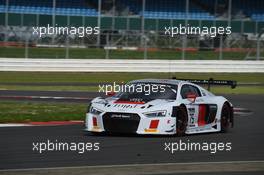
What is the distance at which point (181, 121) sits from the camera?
14.1 metres

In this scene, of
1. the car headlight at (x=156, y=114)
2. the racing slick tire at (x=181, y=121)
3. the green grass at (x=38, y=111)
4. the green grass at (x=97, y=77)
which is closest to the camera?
the car headlight at (x=156, y=114)

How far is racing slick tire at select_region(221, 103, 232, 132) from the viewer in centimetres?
1566

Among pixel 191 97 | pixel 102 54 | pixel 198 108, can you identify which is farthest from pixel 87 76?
pixel 191 97

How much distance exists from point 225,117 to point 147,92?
2.16 metres

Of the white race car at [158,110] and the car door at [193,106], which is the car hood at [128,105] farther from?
the car door at [193,106]

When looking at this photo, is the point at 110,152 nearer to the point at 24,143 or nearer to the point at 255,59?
the point at 24,143

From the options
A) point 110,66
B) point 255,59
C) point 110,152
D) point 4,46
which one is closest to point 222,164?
point 110,152

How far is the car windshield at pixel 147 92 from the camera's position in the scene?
566 inches

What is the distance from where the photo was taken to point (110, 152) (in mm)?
11453

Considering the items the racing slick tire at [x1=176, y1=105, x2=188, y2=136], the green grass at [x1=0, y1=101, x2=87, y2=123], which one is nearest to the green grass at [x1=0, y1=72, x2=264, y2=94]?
the green grass at [x1=0, y1=101, x2=87, y2=123]

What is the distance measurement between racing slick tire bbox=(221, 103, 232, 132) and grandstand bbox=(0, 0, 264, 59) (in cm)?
2421

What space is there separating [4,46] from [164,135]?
26607 mm

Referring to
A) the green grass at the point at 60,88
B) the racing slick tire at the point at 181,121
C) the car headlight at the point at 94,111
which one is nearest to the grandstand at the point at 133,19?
the green grass at the point at 60,88

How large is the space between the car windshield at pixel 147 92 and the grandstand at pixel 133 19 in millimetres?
25175
